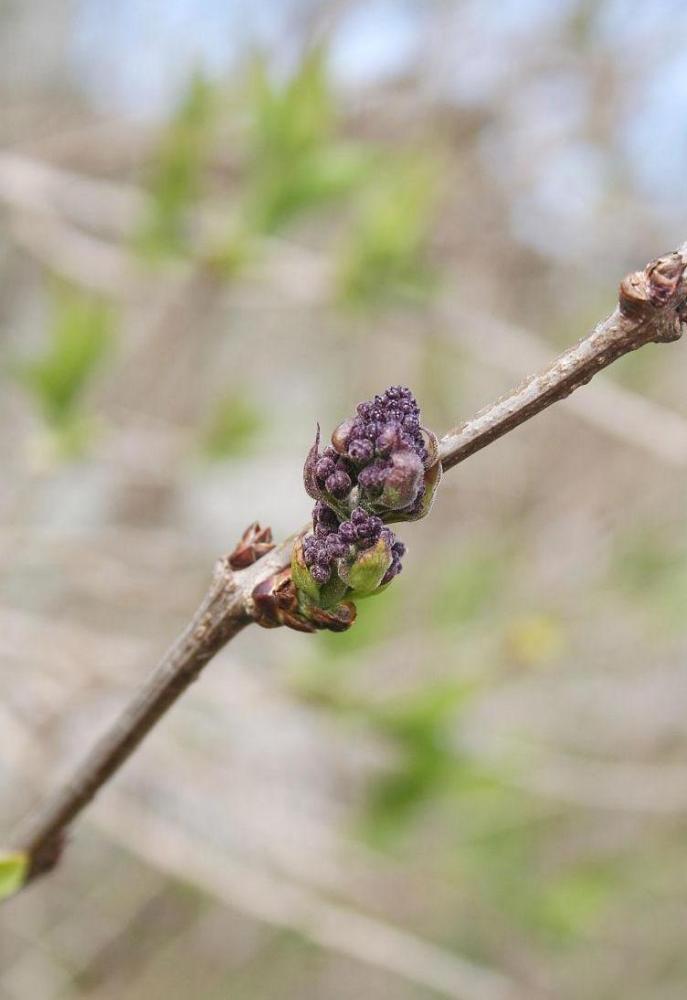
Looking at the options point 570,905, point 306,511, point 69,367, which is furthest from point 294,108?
point 306,511

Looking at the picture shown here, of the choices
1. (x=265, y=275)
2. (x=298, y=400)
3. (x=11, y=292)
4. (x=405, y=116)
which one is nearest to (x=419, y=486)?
(x=265, y=275)

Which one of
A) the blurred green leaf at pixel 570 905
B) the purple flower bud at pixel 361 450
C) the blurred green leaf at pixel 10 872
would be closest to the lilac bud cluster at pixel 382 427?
the purple flower bud at pixel 361 450

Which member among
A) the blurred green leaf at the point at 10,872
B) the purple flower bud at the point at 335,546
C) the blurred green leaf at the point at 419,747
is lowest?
the blurred green leaf at the point at 419,747

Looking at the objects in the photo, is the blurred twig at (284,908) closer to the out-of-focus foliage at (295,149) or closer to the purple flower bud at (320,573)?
the out-of-focus foliage at (295,149)

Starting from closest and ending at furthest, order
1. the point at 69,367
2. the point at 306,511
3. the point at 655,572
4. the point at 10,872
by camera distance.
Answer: the point at 10,872 < the point at 69,367 < the point at 655,572 < the point at 306,511

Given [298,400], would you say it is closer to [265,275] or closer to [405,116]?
[405,116]

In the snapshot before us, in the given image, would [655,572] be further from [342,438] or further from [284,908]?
[342,438]
